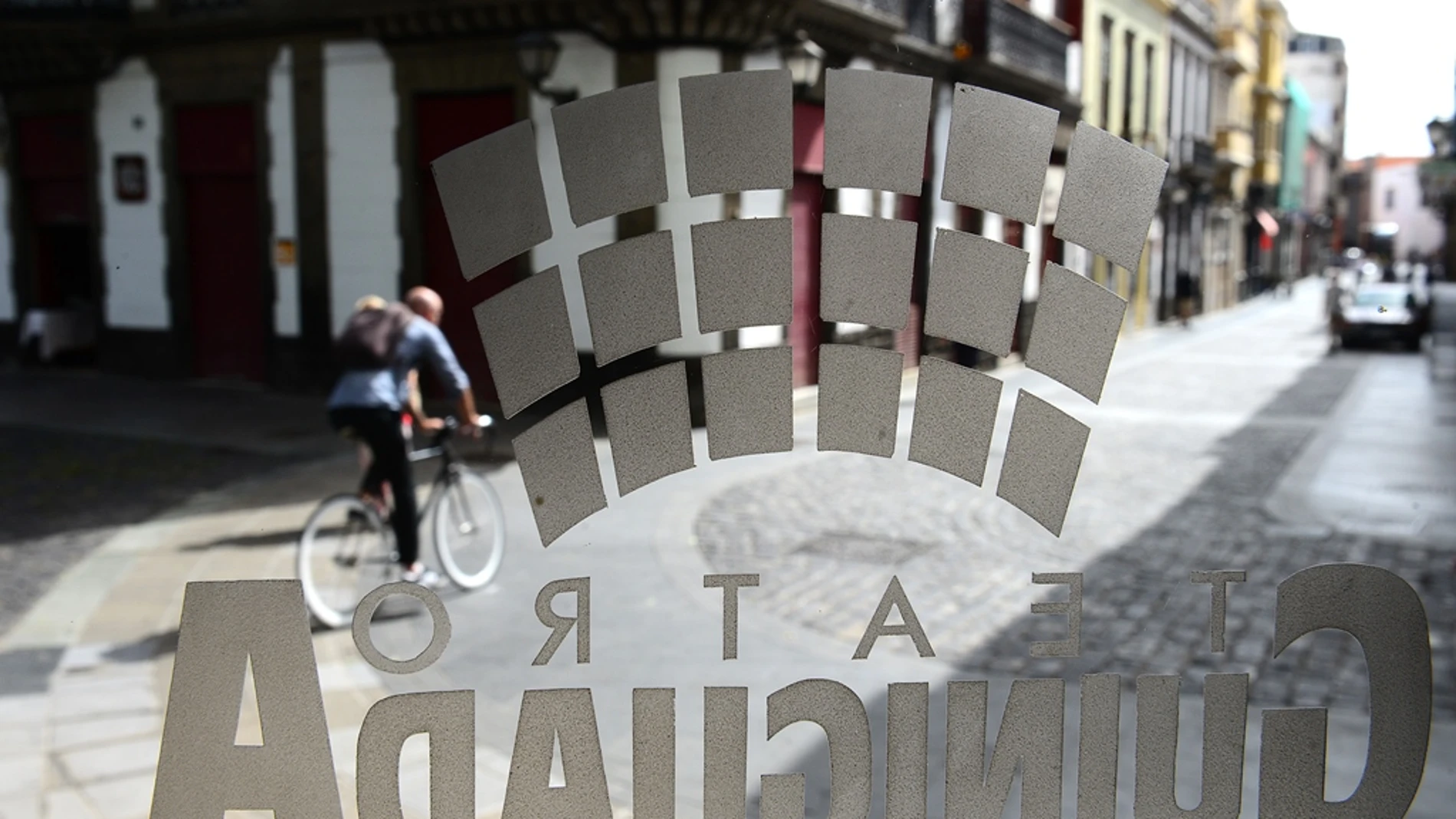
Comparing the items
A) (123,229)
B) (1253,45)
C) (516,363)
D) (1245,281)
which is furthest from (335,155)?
(1245,281)

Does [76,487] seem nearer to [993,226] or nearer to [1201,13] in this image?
[993,226]

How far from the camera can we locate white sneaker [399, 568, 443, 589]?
232 inches

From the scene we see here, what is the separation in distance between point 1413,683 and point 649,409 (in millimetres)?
1283

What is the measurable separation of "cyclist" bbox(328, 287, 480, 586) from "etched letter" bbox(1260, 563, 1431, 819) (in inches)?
147

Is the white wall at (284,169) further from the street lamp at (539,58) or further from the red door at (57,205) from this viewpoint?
the street lamp at (539,58)

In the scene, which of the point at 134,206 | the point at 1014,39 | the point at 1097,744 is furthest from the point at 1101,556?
the point at 134,206

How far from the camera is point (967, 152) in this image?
2.05m

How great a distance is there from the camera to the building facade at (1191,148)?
52.8 feet

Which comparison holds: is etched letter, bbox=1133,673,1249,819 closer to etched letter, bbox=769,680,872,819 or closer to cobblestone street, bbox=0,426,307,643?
etched letter, bbox=769,680,872,819

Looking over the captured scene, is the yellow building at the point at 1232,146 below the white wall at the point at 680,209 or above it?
above

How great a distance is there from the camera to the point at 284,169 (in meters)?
13.0

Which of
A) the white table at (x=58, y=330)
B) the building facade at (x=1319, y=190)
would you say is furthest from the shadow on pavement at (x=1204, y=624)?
the building facade at (x=1319, y=190)

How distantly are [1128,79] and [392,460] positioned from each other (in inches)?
176

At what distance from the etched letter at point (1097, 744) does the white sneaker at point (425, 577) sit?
4.09 metres
